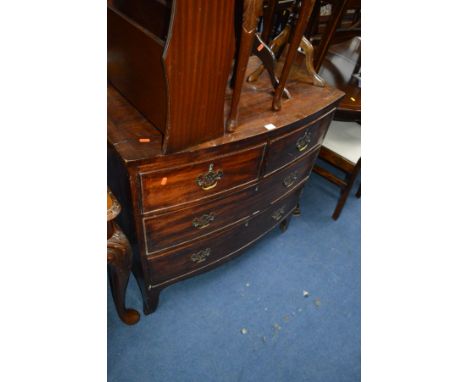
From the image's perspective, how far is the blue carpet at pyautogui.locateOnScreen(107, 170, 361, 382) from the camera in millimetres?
1431

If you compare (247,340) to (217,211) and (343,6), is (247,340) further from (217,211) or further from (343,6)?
(343,6)

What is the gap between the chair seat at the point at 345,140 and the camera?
197 cm

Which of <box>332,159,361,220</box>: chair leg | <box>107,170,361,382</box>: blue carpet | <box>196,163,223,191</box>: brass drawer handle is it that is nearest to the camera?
<box>196,163,223,191</box>: brass drawer handle

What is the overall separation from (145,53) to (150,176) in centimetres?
33

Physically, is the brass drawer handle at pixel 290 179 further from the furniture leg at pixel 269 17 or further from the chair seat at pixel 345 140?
the furniture leg at pixel 269 17

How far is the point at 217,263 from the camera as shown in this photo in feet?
4.98

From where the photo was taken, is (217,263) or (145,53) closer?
(145,53)

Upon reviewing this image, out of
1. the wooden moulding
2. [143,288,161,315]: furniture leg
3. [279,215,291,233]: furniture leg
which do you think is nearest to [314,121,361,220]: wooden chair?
[279,215,291,233]: furniture leg

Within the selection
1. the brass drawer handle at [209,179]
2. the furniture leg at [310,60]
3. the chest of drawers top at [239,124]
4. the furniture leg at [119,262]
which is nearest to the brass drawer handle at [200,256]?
the furniture leg at [119,262]

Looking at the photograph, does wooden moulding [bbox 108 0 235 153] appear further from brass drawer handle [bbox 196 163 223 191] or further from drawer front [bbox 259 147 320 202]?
drawer front [bbox 259 147 320 202]

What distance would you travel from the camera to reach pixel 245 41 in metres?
0.87

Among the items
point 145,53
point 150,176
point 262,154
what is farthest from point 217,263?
point 145,53

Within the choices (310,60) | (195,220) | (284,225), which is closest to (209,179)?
(195,220)

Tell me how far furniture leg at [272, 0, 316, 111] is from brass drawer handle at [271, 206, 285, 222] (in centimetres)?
63
